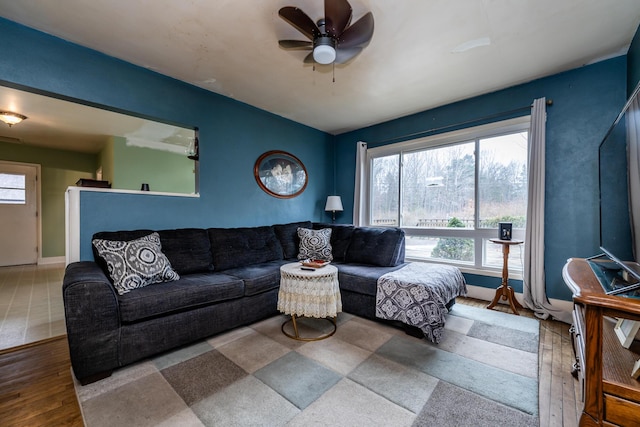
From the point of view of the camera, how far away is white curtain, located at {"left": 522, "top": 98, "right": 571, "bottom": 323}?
276 cm

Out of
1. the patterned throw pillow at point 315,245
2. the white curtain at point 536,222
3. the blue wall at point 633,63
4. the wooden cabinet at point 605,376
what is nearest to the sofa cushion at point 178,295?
the patterned throw pillow at point 315,245

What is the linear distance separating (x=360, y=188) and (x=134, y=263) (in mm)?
3323

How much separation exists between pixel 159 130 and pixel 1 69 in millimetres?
2189

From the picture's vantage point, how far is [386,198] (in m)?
4.32

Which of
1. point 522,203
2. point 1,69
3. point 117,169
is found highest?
point 1,69

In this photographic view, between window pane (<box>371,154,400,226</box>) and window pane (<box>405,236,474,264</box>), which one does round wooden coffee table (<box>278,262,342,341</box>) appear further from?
window pane (<box>371,154,400,226</box>)

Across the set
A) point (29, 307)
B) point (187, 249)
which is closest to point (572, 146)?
point (187, 249)

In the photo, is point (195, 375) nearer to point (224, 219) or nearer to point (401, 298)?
point (401, 298)

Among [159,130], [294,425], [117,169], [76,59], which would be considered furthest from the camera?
[117,169]

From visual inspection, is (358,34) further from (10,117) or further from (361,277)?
(10,117)

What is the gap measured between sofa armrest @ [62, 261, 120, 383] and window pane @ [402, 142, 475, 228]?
370 centimetres

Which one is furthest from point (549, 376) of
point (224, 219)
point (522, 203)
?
point (224, 219)

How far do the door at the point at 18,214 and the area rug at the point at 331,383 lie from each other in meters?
6.07

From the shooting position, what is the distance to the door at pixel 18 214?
5203mm
